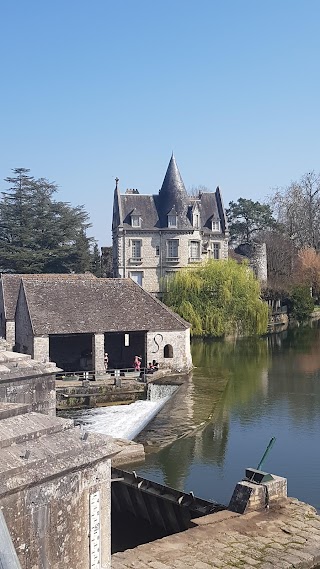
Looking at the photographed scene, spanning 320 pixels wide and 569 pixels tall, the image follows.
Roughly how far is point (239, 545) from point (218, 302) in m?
28.6

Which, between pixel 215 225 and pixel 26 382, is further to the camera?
pixel 215 225

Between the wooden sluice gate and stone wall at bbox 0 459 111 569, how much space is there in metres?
6.81

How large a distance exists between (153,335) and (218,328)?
37.0ft

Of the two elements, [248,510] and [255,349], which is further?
[255,349]

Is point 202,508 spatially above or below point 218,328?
below

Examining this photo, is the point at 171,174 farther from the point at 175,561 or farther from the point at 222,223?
the point at 175,561

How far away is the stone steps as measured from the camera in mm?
5125

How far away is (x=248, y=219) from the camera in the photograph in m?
62.7

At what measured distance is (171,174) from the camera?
45750 mm

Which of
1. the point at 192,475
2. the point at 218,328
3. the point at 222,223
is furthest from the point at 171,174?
the point at 192,475

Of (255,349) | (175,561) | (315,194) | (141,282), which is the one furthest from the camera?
(315,194)

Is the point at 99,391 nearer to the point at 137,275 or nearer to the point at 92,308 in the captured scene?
the point at 92,308

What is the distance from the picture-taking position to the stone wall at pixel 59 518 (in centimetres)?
492

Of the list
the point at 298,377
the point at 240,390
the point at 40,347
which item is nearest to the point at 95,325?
the point at 40,347
